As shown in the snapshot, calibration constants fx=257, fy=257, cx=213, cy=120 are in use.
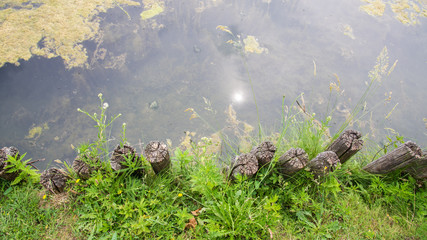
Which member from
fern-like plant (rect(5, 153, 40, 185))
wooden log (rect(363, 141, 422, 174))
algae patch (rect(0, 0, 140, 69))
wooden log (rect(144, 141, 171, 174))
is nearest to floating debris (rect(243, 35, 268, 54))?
algae patch (rect(0, 0, 140, 69))

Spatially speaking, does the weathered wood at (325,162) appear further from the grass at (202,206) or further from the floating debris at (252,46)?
the floating debris at (252,46)

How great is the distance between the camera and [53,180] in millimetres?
1840

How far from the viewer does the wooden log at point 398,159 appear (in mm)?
1840

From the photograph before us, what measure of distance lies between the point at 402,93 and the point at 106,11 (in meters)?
4.25

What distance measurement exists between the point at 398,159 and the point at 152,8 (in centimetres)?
358

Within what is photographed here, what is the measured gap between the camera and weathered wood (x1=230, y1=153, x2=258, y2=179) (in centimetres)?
177

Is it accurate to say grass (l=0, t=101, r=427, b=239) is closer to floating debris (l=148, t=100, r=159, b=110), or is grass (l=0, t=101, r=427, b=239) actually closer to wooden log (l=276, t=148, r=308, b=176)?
wooden log (l=276, t=148, r=308, b=176)

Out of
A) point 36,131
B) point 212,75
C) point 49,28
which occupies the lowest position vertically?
point 36,131

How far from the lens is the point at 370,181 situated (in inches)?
84.9

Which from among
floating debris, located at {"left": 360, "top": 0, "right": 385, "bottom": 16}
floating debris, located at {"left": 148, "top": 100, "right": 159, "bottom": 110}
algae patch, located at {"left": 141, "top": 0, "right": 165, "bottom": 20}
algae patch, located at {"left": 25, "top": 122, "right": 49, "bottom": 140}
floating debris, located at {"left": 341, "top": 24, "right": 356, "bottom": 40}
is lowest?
algae patch, located at {"left": 25, "top": 122, "right": 49, "bottom": 140}

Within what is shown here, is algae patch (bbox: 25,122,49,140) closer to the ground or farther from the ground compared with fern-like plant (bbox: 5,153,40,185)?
closer to the ground

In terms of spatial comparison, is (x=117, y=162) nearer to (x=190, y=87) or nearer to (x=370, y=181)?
(x=190, y=87)

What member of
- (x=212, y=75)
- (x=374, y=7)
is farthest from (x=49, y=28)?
(x=374, y=7)

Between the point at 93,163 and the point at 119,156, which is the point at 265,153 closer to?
the point at 119,156
